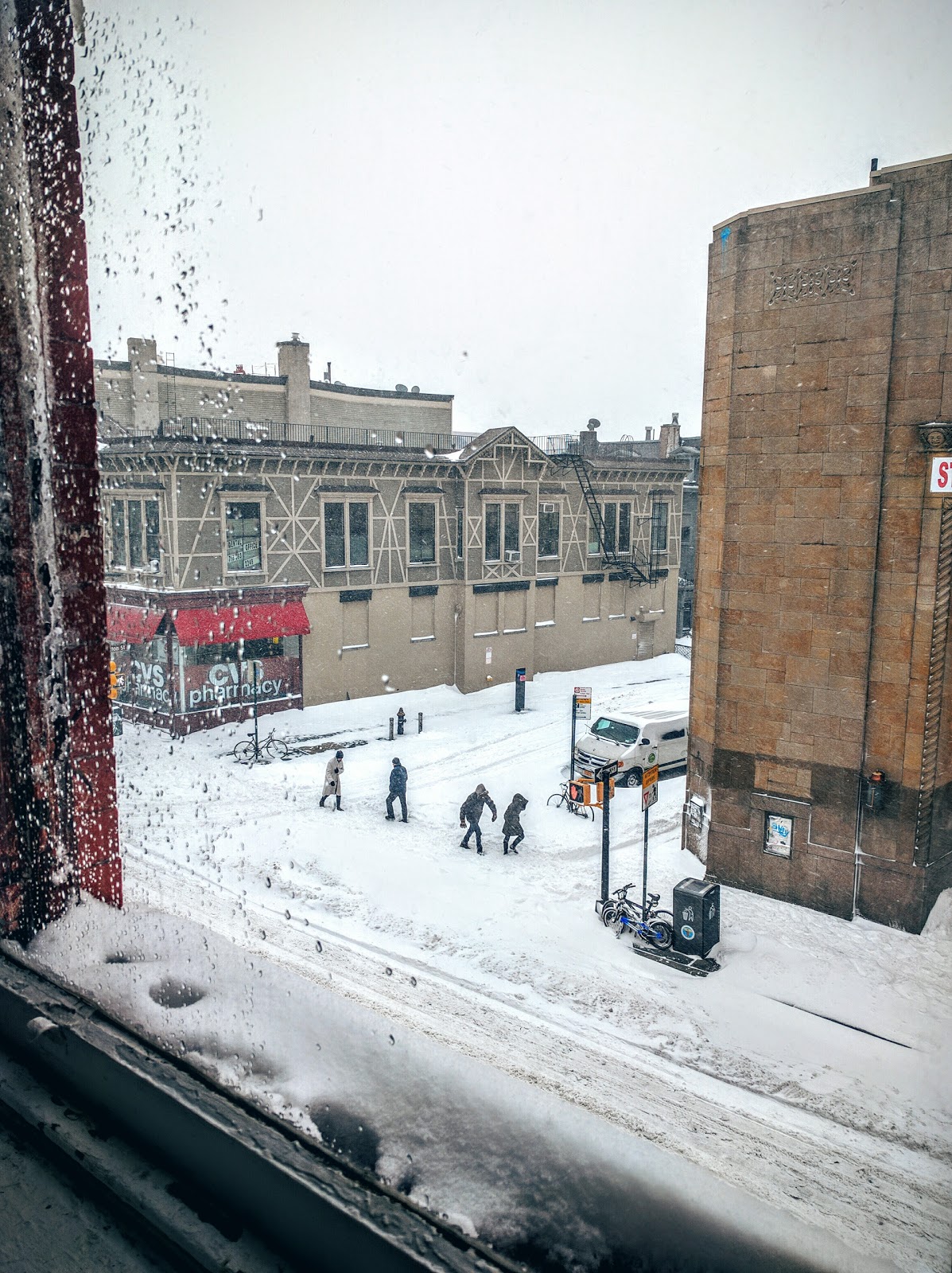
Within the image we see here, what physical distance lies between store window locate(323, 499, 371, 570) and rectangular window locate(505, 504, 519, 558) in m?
3.85

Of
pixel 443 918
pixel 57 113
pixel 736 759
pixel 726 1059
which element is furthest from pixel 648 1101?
pixel 57 113

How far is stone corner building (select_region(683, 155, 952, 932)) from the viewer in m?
8.33

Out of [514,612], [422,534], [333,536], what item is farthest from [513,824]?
[514,612]

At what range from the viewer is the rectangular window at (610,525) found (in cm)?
2331

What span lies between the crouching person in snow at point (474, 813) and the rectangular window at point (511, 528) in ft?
36.0

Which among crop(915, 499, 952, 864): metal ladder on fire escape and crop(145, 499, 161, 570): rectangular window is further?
crop(145, 499, 161, 570): rectangular window

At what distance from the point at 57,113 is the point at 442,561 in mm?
18973

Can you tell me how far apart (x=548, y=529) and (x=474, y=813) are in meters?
12.3

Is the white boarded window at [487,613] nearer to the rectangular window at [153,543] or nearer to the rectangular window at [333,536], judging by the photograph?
the rectangular window at [333,536]

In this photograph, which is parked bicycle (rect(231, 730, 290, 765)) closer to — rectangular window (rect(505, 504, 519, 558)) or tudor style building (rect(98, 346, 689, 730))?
tudor style building (rect(98, 346, 689, 730))

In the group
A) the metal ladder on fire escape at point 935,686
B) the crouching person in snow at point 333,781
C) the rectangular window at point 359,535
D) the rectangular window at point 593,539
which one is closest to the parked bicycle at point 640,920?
the metal ladder on fire escape at point 935,686

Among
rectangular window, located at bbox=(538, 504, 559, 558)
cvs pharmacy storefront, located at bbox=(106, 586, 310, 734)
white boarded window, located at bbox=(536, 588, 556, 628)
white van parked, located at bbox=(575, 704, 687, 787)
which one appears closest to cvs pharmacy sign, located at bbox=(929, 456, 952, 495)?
white van parked, located at bbox=(575, 704, 687, 787)

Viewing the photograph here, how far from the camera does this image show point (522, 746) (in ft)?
53.8

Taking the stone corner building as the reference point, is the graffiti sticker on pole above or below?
below
